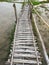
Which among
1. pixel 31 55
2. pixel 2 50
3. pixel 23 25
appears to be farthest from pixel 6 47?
pixel 31 55

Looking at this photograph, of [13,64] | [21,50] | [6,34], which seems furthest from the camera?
[6,34]

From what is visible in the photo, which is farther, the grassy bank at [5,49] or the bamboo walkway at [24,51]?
the grassy bank at [5,49]

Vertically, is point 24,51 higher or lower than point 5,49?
lower

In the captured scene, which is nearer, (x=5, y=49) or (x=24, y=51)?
(x=24, y=51)

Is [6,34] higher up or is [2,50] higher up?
[6,34]

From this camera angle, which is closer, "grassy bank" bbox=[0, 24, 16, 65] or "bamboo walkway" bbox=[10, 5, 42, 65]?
"bamboo walkway" bbox=[10, 5, 42, 65]

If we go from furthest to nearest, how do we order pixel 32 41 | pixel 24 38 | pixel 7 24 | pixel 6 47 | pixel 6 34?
pixel 7 24 < pixel 6 34 < pixel 6 47 < pixel 24 38 < pixel 32 41

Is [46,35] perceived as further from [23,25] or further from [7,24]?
[7,24]

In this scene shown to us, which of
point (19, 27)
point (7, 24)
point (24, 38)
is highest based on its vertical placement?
point (7, 24)

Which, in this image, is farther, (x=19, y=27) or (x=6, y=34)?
(x=6, y=34)

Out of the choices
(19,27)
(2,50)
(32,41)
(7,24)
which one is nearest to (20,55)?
(32,41)

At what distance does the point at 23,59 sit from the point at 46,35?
4.39 m

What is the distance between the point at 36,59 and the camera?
5.57 meters

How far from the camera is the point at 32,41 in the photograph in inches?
290
